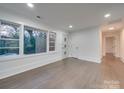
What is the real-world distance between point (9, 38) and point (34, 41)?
1.29 metres

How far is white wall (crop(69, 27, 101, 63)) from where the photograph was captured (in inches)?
220

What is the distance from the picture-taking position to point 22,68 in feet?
11.9

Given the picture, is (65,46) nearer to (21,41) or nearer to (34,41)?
(34,41)

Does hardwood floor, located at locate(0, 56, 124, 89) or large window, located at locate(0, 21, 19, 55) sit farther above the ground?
large window, located at locate(0, 21, 19, 55)

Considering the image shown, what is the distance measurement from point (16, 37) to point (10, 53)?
691mm

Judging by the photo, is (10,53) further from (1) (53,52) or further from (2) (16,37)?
(1) (53,52)

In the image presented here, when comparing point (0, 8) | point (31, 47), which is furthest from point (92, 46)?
point (0, 8)

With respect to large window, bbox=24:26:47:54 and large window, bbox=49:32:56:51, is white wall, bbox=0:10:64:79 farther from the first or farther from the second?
large window, bbox=49:32:56:51

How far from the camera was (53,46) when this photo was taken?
5.84 meters

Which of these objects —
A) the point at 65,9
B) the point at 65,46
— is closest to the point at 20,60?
the point at 65,9

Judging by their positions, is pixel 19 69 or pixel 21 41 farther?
pixel 21 41

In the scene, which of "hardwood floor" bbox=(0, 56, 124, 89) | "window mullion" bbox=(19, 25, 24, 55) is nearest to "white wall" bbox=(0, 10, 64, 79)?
"window mullion" bbox=(19, 25, 24, 55)
